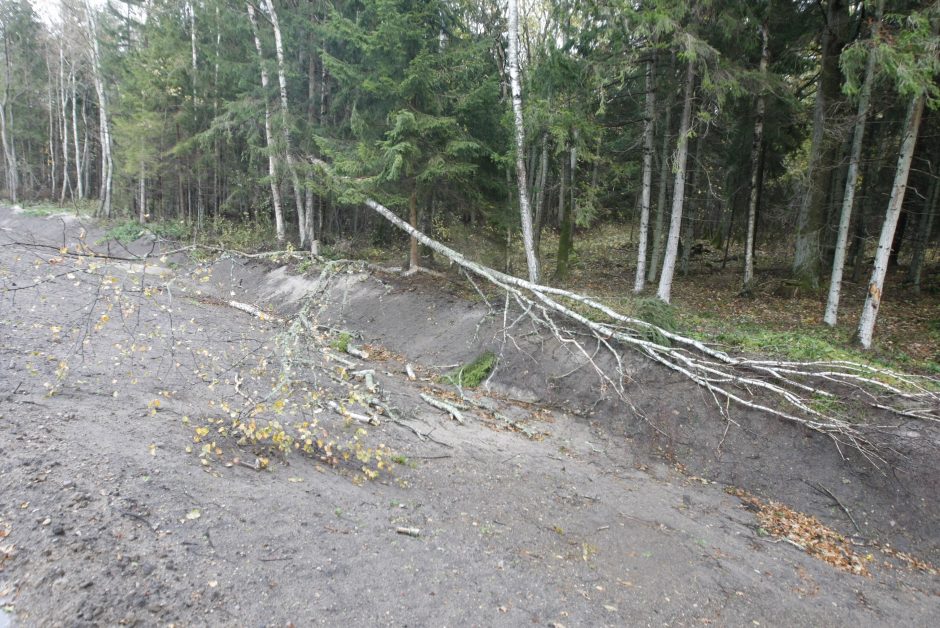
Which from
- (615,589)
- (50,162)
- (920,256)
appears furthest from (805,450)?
(50,162)

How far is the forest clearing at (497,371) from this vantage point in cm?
422

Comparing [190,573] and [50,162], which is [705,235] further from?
[50,162]

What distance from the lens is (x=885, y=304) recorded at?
1297 cm

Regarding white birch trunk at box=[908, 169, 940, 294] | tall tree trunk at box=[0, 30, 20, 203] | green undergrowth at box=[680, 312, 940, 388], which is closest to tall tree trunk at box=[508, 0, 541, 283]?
green undergrowth at box=[680, 312, 940, 388]

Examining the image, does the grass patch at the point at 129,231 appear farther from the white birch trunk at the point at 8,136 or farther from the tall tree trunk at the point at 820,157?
the tall tree trunk at the point at 820,157

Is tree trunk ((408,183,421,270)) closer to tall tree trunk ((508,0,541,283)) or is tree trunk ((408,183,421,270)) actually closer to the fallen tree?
tall tree trunk ((508,0,541,283))

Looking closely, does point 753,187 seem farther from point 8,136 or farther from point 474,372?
point 8,136

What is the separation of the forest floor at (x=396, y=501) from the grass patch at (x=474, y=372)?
63 centimetres

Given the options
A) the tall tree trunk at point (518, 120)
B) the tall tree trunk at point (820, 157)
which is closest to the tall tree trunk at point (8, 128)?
the tall tree trunk at point (518, 120)

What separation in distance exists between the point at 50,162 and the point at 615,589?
5077cm

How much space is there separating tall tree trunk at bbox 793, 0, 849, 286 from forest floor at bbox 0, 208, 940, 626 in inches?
332

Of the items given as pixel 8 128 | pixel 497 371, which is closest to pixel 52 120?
pixel 8 128

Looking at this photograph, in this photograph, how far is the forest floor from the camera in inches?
144

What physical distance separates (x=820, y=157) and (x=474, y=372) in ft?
35.9
